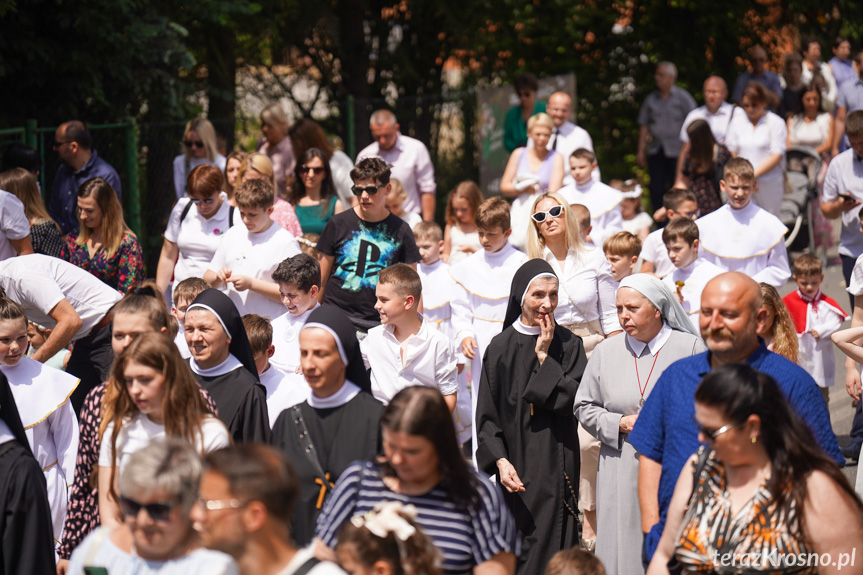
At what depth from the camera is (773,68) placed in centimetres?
1906

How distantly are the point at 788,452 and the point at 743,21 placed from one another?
15445mm

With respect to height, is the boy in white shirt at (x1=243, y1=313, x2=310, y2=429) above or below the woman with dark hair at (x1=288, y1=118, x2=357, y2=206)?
below

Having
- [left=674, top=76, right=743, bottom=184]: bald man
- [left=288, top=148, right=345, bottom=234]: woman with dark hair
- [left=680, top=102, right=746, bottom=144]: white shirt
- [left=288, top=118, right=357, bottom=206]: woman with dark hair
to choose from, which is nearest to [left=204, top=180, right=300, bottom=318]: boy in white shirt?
[left=288, top=148, right=345, bottom=234]: woman with dark hair

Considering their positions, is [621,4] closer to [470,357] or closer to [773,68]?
[773,68]

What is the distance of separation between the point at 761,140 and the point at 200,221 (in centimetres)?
632

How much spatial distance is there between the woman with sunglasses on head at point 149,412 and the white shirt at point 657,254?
5305 millimetres

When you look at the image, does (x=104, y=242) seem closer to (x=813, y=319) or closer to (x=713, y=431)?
(x=713, y=431)

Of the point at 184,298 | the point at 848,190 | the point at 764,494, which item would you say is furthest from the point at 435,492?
the point at 848,190

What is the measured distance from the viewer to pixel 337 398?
4.60 m

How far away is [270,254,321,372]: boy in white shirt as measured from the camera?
22.3 feet

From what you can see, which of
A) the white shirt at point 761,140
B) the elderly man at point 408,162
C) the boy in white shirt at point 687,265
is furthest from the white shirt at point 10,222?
the white shirt at point 761,140

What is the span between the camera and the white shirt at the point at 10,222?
7.32 metres

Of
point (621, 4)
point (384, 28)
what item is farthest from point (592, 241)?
point (621, 4)

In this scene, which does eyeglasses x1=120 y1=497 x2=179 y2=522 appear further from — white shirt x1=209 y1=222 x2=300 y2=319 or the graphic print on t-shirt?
the graphic print on t-shirt
